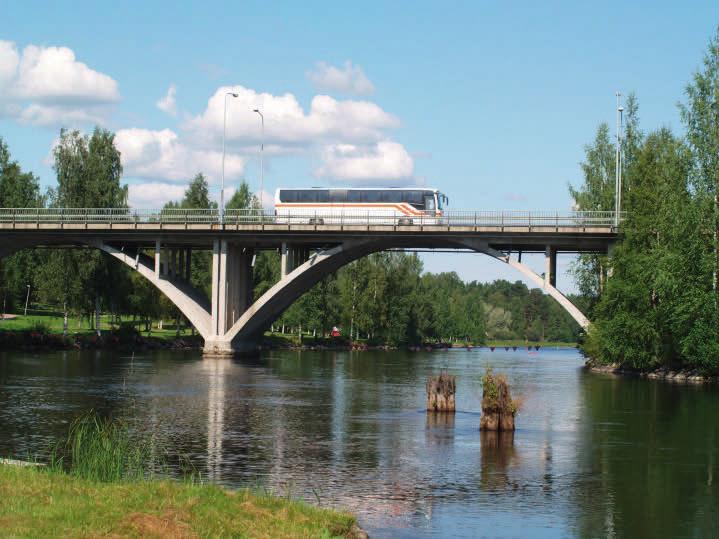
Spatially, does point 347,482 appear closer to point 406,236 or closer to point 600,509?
point 600,509

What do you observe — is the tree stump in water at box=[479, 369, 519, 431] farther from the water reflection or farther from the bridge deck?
the bridge deck

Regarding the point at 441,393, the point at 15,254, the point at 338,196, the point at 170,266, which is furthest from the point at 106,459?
the point at 15,254

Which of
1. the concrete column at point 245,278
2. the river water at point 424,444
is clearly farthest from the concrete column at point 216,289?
the river water at point 424,444

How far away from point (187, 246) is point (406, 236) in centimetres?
2002

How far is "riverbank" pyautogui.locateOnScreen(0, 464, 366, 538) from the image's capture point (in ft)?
48.2

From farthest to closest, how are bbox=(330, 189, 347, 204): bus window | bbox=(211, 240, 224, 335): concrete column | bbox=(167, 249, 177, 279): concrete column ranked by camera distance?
1. bbox=(330, 189, 347, 204): bus window
2. bbox=(167, 249, 177, 279): concrete column
3. bbox=(211, 240, 224, 335): concrete column

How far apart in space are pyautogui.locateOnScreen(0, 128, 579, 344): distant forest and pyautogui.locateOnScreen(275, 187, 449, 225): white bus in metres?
17.4

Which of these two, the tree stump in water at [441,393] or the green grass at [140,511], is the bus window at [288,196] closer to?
the tree stump in water at [441,393]

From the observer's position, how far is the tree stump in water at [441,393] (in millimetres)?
37031

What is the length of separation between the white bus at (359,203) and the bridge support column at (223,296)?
4.91 meters

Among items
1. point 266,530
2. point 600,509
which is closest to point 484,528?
point 600,509

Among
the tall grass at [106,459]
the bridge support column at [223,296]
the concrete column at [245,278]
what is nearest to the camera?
the tall grass at [106,459]

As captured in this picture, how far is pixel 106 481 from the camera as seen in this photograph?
1922cm

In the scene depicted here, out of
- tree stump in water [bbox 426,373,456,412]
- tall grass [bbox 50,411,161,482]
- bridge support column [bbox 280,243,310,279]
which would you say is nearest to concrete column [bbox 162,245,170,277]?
bridge support column [bbox 280,243,310,279]
